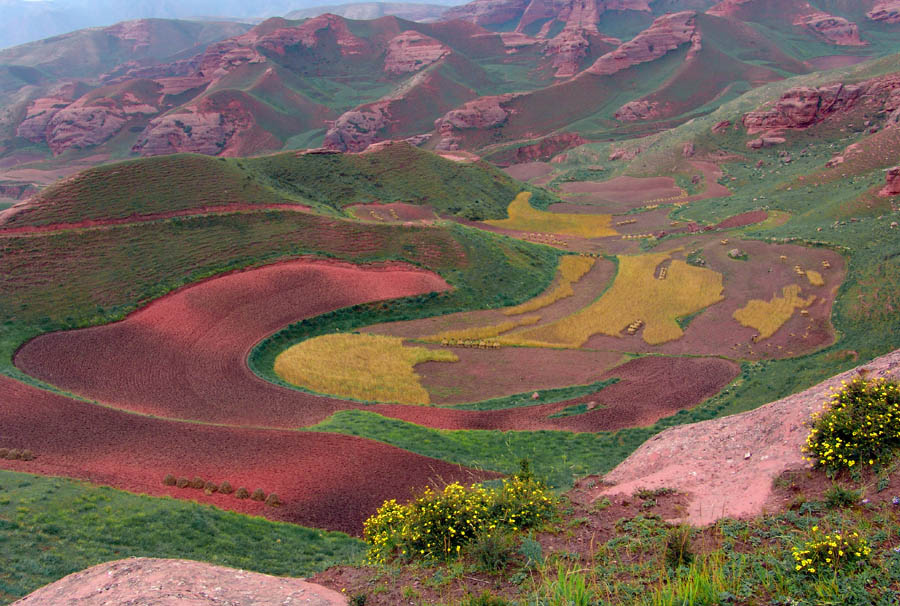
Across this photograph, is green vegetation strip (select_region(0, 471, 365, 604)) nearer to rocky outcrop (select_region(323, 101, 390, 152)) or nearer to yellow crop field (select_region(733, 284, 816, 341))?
yellow crop field (select_region(733, 284, 816, 341))

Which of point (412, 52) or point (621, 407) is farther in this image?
point (412, 52)

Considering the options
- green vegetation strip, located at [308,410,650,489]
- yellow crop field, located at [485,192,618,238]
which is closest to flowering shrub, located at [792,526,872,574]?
green vegetation strip, located at [308,410,650,489]

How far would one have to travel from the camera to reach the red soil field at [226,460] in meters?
16.1

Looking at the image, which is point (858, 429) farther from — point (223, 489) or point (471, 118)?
point (471, 118)

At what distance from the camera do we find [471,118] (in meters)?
114

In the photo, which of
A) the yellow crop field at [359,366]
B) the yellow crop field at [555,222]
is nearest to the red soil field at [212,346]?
the yellow crop field at [359,366]

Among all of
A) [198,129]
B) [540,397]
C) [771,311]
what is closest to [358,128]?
[198,129]

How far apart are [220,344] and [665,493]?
24.9 meters

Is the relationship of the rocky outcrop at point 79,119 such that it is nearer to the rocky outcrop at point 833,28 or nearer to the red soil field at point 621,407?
the red soil field at point 621,407

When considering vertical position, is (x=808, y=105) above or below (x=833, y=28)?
below

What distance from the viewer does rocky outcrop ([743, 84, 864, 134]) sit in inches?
2867

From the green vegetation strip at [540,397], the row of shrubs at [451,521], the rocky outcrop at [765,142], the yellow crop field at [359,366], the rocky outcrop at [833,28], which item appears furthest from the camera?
the rocky outcrop at [833,28]

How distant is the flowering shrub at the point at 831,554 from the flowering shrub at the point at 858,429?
3658 mm

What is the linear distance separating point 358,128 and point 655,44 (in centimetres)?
7269
